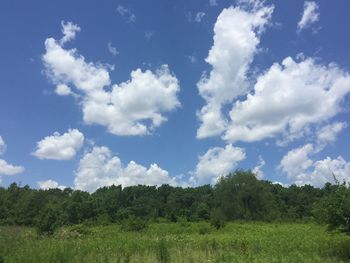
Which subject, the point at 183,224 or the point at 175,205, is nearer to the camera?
the point at 183,224

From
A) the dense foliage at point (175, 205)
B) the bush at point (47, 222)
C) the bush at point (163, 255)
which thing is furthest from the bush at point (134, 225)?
the bush at point (163, 255)

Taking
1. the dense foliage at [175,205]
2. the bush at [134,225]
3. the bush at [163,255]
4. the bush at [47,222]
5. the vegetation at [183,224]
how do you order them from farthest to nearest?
the dense foliage at [175,205], the bush at [134,225], the bush at [47,222], the vegetation at [183,224], the bush at [163,255]

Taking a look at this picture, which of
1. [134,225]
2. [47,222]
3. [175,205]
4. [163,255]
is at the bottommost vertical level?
[163,255]

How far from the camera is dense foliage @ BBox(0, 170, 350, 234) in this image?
229ft

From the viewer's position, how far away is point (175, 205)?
107 metres

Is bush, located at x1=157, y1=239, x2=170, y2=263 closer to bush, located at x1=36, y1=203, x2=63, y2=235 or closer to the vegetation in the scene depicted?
the vegetation

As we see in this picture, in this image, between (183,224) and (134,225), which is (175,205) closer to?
(183,224)

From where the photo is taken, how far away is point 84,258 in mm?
19438

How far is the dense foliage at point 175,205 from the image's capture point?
69.8 m

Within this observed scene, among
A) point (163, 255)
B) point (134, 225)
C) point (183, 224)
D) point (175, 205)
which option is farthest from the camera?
point (175, 205)

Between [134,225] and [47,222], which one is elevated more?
[134,225]

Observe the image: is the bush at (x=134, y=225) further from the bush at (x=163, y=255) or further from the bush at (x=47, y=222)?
the bush at (x=163, y=255)

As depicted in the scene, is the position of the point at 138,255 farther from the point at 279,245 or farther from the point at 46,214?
the point at 46,214

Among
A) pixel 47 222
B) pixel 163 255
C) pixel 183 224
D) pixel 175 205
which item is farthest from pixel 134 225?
pixel 175 205
